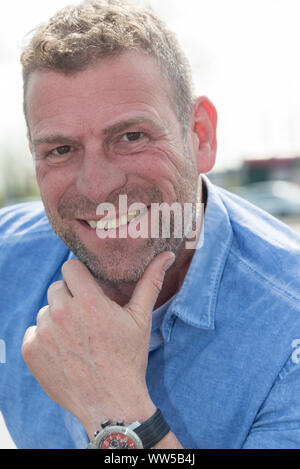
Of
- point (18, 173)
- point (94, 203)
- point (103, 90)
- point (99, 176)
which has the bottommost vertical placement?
point (18, 173)

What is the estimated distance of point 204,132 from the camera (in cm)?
221

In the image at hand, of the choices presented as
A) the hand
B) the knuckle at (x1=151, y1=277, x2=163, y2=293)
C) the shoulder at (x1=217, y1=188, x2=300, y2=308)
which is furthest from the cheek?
the shoulder at (x1=217, y1=188, x2=300, y2=308)

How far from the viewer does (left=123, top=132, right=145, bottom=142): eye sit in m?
1.86

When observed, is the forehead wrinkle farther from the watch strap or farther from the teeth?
the watch strap

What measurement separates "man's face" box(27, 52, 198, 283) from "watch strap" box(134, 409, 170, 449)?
1.90ft

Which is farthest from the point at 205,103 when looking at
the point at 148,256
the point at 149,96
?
the point at 148,256

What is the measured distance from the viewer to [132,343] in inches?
65.3

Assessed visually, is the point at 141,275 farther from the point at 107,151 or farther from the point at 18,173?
the point at 18,173

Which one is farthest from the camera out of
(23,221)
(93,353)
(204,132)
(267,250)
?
(23,221)

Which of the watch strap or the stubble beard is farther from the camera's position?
the stubble beard

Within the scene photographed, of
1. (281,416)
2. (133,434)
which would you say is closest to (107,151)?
(133,434)

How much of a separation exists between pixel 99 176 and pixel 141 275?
1.44 ft

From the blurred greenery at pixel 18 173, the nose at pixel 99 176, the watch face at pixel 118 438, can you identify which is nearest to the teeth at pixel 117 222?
the nose at pixel 99 176
